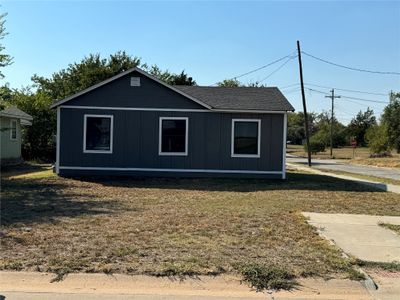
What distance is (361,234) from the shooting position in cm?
856

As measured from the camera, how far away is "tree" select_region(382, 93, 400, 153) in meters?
56.9

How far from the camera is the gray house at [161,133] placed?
62.6 ft

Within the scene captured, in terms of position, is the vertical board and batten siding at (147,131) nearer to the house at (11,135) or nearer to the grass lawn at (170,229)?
the grass lawn at (170,229)

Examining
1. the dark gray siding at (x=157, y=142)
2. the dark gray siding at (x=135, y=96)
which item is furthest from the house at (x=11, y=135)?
the dark gray siding at (x=135, y=96)

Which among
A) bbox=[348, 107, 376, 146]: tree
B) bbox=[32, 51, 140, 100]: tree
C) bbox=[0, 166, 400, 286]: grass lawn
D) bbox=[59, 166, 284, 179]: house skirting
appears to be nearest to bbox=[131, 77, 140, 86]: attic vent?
bbox=[59, 166, 284, 179]: house skirting

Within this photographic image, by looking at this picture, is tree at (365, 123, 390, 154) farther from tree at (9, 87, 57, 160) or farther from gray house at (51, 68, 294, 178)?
gray house at (51, 68, 294, 178)

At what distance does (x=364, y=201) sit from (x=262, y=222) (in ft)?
17.9

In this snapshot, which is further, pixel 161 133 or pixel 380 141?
pixel 380 141

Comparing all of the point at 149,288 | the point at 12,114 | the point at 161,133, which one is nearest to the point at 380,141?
the point at 12,114

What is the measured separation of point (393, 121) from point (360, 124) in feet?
138

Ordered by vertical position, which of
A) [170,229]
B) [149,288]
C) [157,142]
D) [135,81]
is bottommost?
[149,288]

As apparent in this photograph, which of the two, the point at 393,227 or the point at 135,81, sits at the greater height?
the point at 135,81

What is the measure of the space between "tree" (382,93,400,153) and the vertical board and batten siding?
42.5 metres

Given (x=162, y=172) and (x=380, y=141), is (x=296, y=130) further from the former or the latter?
(x=162, y=172)
